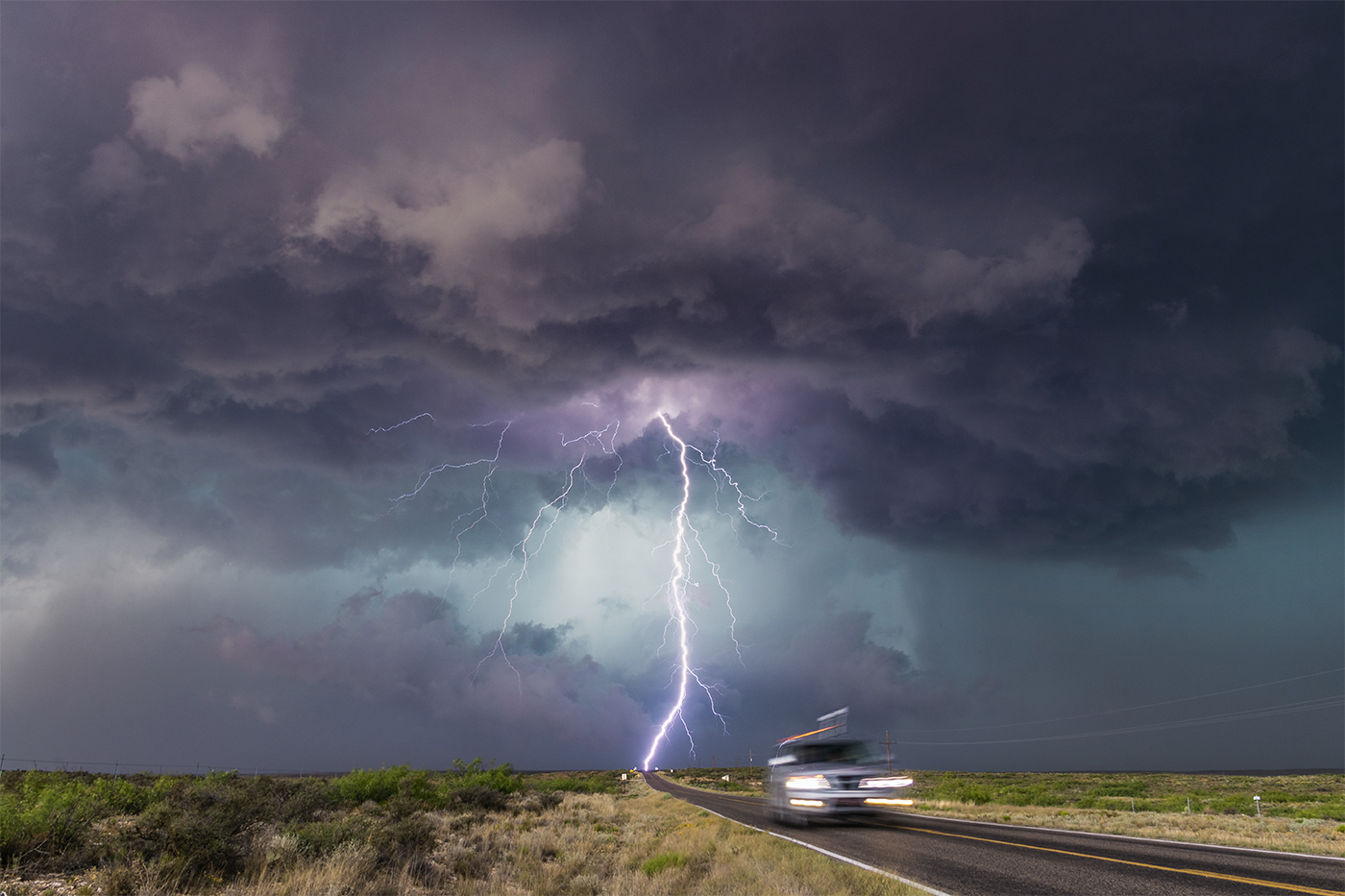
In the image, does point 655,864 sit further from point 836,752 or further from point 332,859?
point 836,752

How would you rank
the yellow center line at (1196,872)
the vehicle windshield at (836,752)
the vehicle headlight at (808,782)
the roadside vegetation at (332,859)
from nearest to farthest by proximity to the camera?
1. the yellow center line at (1196,872)
2. the roadside vegetation at (332,859)
3. the vehicle headlight at (808,782)
4. the vehicle windshield at (836,752)

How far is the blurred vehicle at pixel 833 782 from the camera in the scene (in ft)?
53.5

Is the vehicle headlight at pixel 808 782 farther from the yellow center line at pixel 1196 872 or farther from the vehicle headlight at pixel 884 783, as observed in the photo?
the yellow center line at pixel 1196 872

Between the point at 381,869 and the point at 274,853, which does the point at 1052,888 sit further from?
the point at 274,853

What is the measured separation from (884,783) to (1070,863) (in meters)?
6.74

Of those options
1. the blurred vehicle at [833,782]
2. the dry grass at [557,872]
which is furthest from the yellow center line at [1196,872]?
the dry grass at [557,872]

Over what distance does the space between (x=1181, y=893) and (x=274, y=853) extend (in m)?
11.8

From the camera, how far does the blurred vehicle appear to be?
16.3 metres

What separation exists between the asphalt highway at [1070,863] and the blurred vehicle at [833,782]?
107cm

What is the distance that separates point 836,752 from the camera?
57.1ft

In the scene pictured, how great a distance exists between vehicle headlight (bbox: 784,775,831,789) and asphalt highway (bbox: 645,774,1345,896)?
131cm

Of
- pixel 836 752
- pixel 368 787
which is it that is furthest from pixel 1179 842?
pixel 368 787

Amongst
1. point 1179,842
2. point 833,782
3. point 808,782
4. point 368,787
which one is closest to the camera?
point 1179,842

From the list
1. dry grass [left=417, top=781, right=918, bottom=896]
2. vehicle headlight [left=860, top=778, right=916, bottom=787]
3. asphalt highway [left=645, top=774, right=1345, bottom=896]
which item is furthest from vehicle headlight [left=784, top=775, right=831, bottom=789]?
dry grass [left=417, top=781, right=918, bottom=896]
